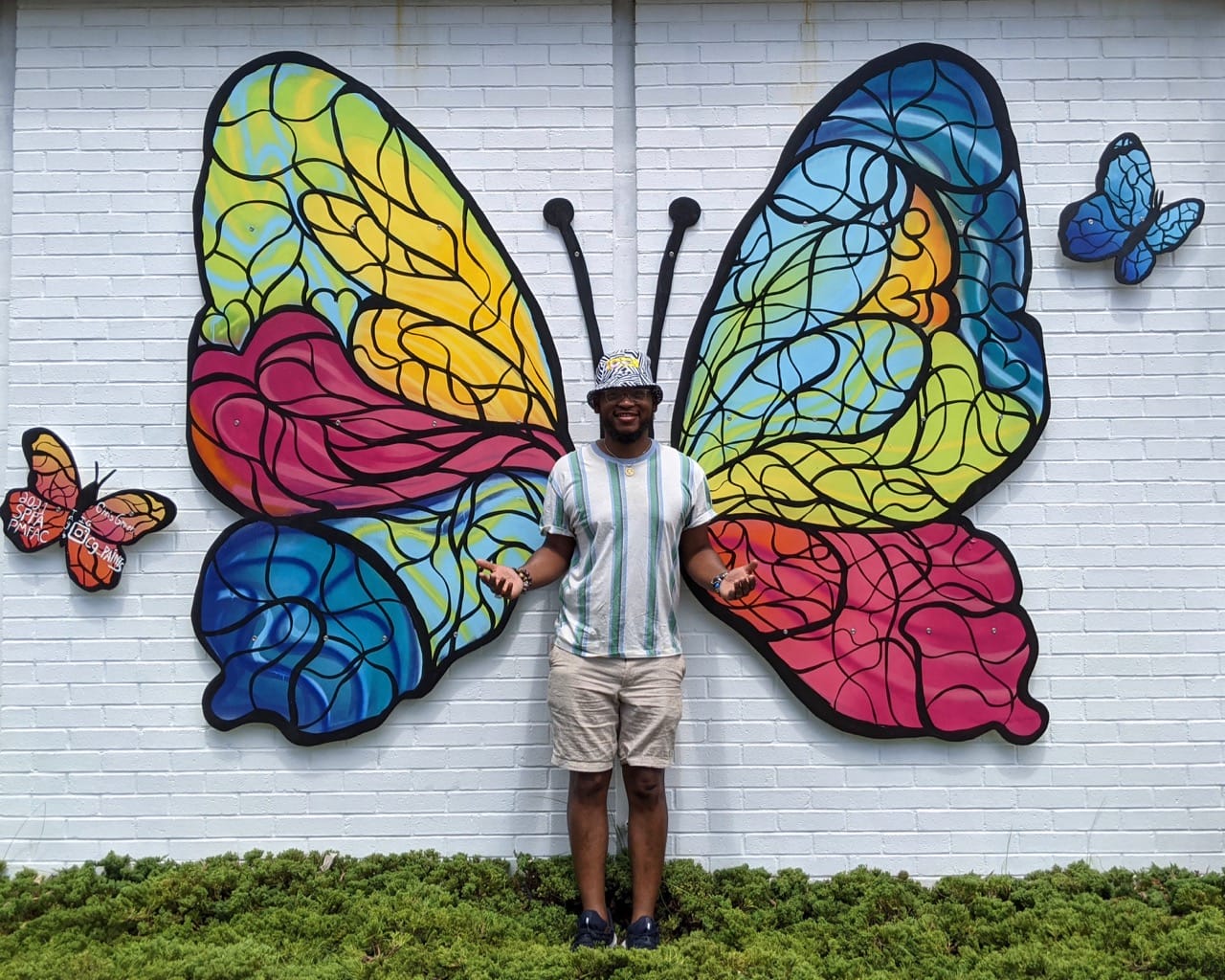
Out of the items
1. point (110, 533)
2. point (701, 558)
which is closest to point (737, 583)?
point (701, 558)

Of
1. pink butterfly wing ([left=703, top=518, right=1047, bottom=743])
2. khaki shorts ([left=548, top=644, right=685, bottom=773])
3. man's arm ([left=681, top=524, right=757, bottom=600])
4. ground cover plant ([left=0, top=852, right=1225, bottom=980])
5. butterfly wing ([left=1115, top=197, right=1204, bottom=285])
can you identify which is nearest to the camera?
ground cover plant ([left=0, top=852, right=1225, bottom=980])

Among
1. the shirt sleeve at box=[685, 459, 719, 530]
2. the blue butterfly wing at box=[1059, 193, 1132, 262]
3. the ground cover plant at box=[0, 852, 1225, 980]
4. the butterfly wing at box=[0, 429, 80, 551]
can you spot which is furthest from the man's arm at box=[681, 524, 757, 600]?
the butterfly wing at box=[0, 429, 80, 551]

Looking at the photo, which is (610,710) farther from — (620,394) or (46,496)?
(46,496)

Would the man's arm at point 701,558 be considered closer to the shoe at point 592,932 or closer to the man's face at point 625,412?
the man's face at point 625,412

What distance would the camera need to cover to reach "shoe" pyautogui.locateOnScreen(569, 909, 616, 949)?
8.96 ft

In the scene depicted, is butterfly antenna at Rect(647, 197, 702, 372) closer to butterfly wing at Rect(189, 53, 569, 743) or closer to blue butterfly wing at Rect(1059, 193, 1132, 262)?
butterfly wing at Rect(189, 53, 569, 743)

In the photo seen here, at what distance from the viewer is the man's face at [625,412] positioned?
286cm

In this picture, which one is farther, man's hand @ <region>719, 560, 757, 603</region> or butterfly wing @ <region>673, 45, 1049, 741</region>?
butterfly wing @ <region>673, 45, 1049, 741</region>

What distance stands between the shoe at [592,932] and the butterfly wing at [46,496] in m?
2.12

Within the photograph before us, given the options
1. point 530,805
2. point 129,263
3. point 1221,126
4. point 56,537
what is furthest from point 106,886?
point 1221,126

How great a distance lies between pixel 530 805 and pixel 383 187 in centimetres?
213

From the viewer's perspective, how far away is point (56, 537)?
10.5ft

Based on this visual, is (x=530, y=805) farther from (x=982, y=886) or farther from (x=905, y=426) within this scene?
(x=905, y=426)

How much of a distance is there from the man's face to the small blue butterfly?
62.1 inches
